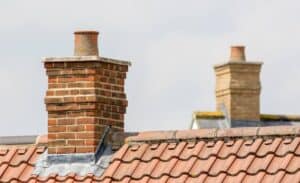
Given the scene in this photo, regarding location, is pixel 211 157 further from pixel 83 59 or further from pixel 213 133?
pixel 83 59

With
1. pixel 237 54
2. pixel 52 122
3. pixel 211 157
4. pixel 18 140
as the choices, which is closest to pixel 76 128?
pixel 52 122

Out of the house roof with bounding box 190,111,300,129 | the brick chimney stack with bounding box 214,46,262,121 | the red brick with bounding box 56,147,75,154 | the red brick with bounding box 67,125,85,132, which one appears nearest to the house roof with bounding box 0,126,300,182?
the red brick with bounding box 56,147,75,154

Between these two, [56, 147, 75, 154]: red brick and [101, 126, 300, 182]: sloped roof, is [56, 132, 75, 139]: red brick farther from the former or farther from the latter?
[101, 126, 300, 182]: sloped roof

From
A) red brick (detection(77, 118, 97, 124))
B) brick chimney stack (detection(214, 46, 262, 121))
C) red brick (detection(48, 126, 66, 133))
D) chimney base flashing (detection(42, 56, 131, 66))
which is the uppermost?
chimney base flashing (detection(42, 56, 131, 66))

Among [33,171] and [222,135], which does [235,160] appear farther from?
[33,171]

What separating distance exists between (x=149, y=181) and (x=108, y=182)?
0.68 metres

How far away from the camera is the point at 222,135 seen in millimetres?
25188

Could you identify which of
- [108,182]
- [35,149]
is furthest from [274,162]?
[35,149]

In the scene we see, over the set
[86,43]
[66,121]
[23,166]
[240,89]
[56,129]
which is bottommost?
[240,89]

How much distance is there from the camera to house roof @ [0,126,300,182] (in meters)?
24.1

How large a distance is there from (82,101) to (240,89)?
20150 mm

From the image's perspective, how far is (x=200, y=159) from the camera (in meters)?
25.0

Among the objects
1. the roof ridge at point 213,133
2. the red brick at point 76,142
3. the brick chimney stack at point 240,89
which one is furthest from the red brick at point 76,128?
the brick chimney stack at point 240,89

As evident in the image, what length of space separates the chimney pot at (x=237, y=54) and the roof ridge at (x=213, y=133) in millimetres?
21094
